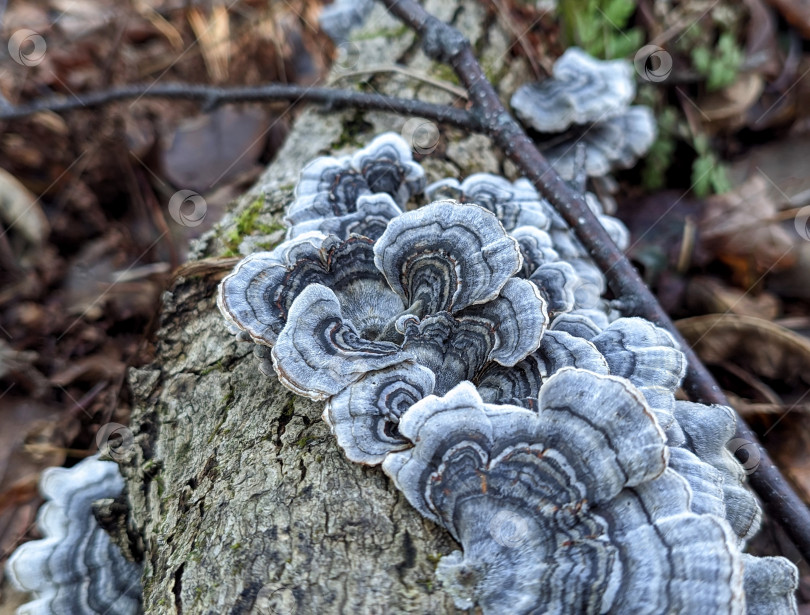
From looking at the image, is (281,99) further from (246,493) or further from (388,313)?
(246,493)

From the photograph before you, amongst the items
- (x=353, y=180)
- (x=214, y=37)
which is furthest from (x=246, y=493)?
(x=214, y=37)

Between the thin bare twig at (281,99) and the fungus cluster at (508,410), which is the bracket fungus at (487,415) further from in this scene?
the thin bare twig at (281,99)

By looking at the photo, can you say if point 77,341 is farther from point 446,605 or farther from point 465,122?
point 446,605

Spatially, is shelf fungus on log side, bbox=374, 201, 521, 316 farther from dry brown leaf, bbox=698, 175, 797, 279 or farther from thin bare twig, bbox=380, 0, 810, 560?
dry brown leaf, bbox=698, 175, 797, 279

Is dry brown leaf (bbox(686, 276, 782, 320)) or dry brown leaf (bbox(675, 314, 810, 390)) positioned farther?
dry brown leaf (bbox(686, 276, 782, 320))

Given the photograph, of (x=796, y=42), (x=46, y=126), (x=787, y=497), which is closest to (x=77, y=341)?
(x=46, y=126)

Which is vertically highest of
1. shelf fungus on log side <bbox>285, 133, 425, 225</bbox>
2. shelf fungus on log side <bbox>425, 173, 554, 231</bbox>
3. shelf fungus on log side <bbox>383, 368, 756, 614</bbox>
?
shelf fungus on log side <bbox>285, 133, 425, 225</bbox>

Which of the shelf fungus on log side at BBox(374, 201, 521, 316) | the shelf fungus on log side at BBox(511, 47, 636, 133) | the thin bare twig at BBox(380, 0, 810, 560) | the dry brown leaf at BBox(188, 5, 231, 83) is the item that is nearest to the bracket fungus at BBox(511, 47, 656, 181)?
the shelf fungus on log side at BBox(511, 47, 636, 133)
